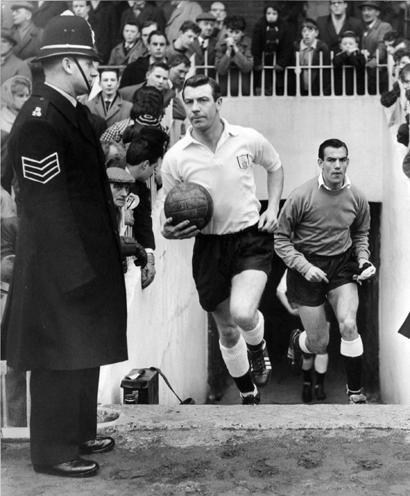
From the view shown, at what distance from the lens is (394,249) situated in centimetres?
661

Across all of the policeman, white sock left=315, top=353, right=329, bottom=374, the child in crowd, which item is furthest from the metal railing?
the policeman

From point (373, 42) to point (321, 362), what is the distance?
7.96 ft

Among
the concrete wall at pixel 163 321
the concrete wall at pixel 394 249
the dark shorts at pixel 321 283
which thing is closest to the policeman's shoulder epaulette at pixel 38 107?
the concrete wall at pixel 163 321

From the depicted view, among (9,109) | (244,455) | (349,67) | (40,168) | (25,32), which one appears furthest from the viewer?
(349,67)

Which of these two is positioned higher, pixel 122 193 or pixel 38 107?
pixel 38 107

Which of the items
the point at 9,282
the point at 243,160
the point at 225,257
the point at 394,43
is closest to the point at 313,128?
the point at 243,160

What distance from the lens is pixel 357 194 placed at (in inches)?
254

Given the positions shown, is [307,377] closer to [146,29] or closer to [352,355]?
[352,355]

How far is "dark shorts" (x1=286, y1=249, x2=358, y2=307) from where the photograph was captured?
656cm

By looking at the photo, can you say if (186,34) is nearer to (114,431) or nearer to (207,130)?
(207,130)

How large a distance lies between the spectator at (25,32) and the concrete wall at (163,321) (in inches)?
50.9

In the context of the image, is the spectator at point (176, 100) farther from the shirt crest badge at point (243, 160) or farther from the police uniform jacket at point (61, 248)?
the police uniform jacket at point (61, 248)

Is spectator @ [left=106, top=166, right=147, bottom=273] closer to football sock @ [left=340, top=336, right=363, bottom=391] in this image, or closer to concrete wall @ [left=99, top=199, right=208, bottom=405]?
concrete wall @ [left=99, top=199, right=208, bottom=405]

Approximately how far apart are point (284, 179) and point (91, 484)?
288 centimetres
